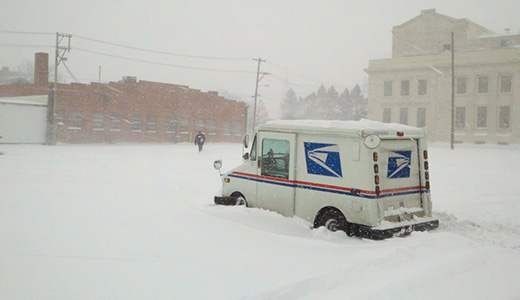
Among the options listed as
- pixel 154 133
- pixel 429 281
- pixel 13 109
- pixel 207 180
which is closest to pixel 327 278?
pixel 429 281

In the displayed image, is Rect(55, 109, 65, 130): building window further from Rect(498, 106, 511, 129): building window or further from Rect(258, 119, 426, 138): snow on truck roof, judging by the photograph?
Rect(498, 106, 511, 129): building window

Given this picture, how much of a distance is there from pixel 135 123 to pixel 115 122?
220cm

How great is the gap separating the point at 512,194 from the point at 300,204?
9.12 m

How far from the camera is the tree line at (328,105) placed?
351ft

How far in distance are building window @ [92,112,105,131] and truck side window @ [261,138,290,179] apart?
3759 centimetres

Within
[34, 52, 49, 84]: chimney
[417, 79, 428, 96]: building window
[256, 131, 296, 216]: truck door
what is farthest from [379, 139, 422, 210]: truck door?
[417, 79, 428, 96]: building window

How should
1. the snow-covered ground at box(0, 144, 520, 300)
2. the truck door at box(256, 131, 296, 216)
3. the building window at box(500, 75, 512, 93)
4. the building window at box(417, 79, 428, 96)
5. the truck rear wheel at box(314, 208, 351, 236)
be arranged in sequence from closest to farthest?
the snow-covered ground at box(0, 144, 520, 300) < the truck rear wheel at box(314, 208, 351, 236) < the truck door at box(256, 131, 296, 216) < the building window at box(500, 75, 512, 93) < the building window at box(417, 79, 428, 96)

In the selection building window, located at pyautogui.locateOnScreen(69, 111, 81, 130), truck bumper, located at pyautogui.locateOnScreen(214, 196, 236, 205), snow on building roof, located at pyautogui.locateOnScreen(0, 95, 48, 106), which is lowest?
truck bumper, located at pyautogui.locateOnScreen(214, 196, 236, 205)

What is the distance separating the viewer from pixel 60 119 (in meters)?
40.6

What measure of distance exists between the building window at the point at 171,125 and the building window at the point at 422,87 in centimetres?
3014

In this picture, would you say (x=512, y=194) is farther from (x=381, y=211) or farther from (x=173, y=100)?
(x=173, y=100)

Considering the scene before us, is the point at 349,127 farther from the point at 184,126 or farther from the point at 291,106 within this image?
the point at 291,106

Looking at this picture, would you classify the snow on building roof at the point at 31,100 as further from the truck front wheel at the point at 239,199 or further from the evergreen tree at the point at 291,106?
the evergreen tree at the point at 291,106

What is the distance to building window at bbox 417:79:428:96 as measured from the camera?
180 feet
